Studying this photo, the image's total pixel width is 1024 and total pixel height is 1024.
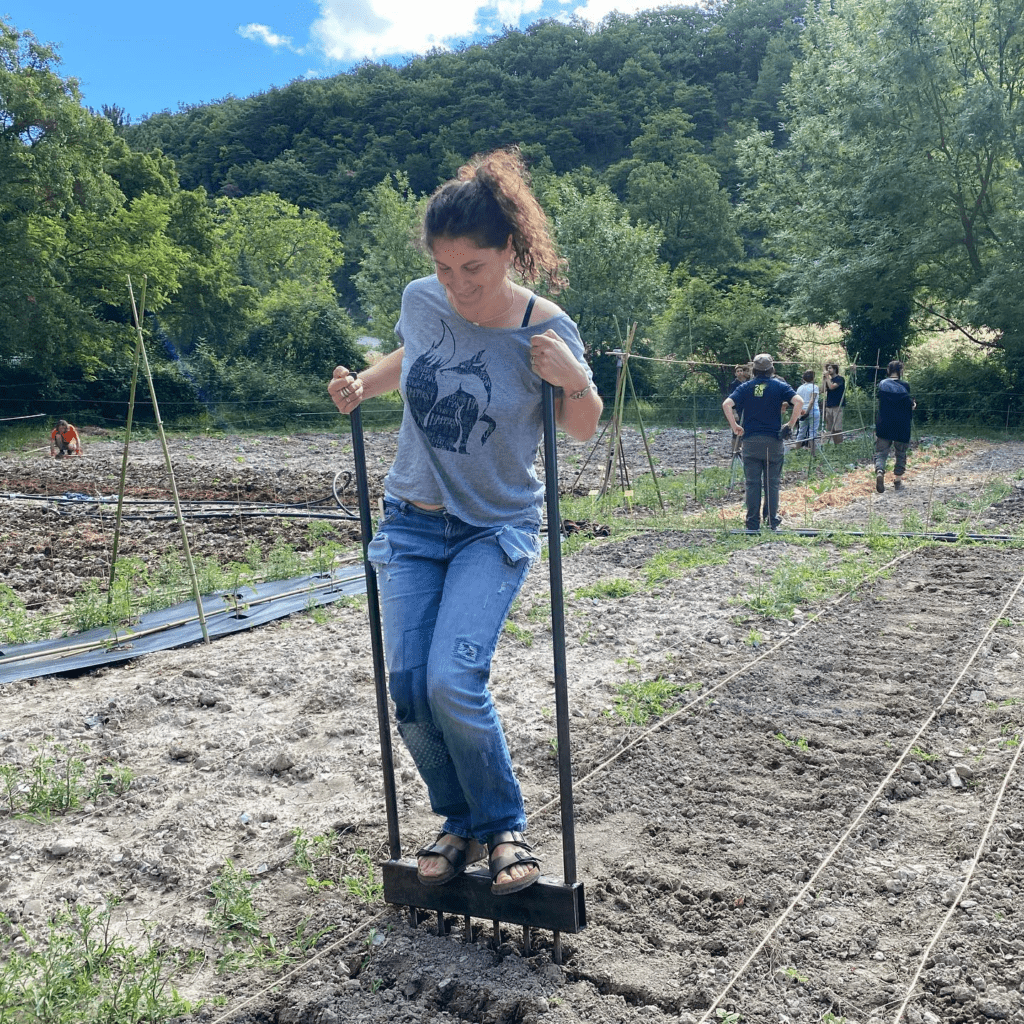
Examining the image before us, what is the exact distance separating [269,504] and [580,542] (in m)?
4.93

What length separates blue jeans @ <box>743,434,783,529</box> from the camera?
9141 mm

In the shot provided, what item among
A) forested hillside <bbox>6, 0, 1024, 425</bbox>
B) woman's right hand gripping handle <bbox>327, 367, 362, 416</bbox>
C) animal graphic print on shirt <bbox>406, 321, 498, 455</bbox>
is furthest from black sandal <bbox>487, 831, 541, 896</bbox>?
forested hillside <bbox>6, 0, 1024, 425</bbox>

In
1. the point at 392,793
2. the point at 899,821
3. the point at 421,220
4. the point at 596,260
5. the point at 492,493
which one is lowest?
the point at 899,821

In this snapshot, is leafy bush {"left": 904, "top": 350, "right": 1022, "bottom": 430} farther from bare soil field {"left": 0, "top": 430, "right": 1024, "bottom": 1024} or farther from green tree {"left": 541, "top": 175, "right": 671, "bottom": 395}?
bare soil field {"left": 0, "top": 430, "right": 1024, "bottom": 1024}

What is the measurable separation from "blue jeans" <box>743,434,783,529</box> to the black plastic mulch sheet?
157 inches

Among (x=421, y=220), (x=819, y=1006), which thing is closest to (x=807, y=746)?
(x=819, y=1006)

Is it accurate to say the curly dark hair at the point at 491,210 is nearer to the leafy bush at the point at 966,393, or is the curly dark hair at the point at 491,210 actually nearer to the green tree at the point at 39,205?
the leafy bush at the point at 966,393

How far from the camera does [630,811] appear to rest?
3.36 meters

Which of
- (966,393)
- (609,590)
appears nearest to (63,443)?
(609,590)

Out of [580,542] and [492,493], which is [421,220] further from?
[580,542]

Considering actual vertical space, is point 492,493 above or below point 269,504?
above

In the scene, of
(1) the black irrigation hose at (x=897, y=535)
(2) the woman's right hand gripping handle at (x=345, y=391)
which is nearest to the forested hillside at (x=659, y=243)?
(1) the black irrigation hose at (x=897, y=535)

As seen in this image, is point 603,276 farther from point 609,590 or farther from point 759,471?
point 609,590

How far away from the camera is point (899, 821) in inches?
128
